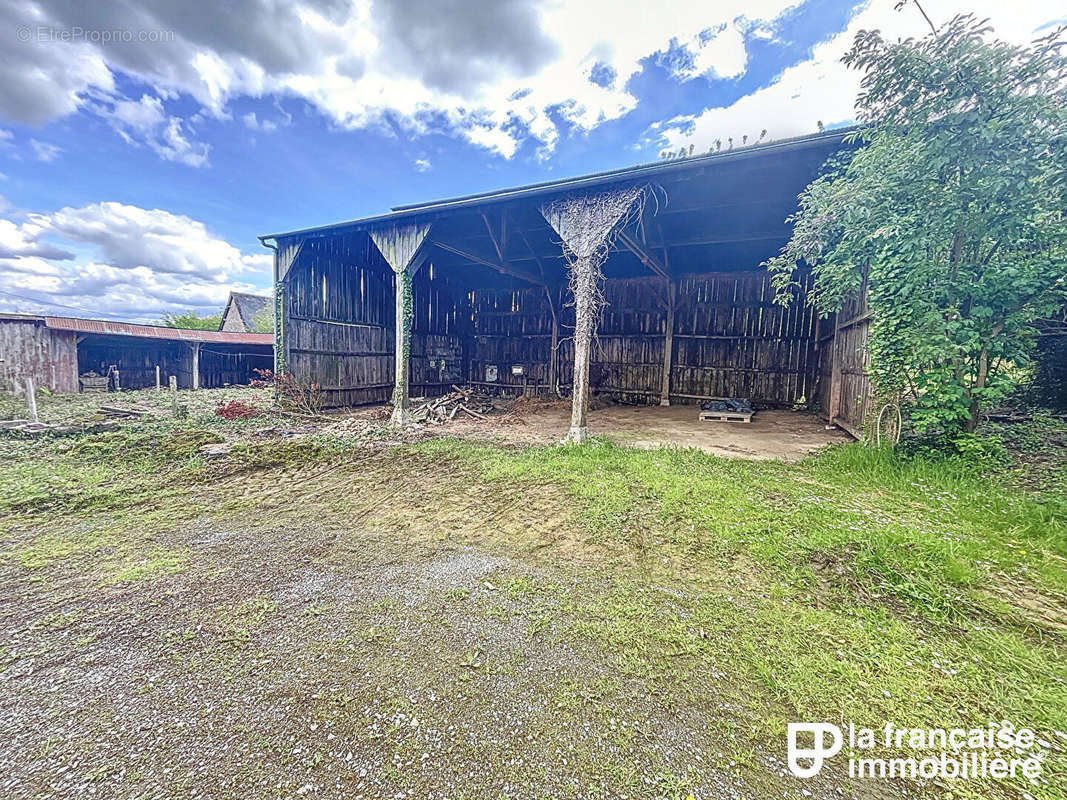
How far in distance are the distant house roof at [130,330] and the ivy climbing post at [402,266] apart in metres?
12.3

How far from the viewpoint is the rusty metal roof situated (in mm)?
12516

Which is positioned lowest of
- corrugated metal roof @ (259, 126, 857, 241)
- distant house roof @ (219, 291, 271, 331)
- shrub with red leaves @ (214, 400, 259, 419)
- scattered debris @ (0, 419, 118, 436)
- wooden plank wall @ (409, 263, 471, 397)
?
scattered debris @ (0, 419, 118, 436)

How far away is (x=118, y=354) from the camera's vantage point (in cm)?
1471

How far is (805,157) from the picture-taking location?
5148 mm

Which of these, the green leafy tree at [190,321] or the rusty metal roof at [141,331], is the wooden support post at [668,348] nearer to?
the rusty metal roof at [141,331]

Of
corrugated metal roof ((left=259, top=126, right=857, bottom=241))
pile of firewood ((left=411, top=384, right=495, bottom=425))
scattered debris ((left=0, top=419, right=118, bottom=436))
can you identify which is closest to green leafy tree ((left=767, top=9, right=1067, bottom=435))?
corrugated metal roof ((left=259, top=126, right=857, bottom=241))

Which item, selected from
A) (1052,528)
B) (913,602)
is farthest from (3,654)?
(1052,528)

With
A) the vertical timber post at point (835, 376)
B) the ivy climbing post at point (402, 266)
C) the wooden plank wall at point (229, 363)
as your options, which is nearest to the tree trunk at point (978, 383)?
the vertical timber post at point (835, 376)

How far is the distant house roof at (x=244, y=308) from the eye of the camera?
25.9 meters

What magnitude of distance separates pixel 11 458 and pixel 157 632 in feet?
A: 18.3

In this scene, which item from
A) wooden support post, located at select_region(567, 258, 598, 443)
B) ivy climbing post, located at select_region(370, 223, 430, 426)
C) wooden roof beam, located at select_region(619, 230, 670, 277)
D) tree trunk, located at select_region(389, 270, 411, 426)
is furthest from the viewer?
tree trunk, located at select_region(389, 270, 411, 426)

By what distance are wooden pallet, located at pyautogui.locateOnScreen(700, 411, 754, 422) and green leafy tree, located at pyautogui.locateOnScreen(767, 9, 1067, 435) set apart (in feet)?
13.0

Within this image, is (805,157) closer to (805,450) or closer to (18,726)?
(805,450)

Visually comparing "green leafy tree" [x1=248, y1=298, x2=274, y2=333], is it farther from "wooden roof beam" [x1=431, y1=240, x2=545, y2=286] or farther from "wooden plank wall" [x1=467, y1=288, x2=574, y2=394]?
"wooden roof beam" [x1=431, y1=240, x2=545, y2=286]
